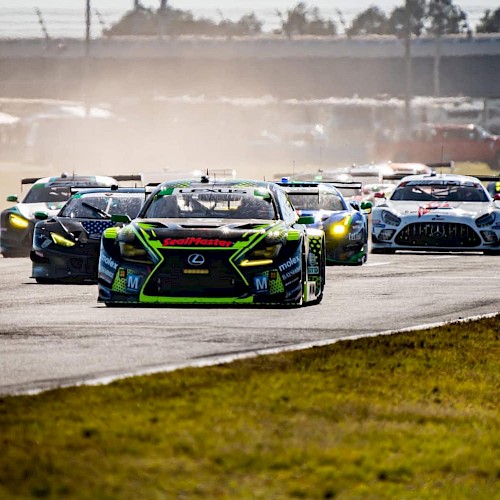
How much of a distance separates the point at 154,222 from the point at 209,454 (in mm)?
8043

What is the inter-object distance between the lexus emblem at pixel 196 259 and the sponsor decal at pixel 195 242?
0.31 feet

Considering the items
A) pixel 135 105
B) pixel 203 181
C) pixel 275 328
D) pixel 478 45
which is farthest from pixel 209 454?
pixel 478 45

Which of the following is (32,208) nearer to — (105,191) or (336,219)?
(105,191)

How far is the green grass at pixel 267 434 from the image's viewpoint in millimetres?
6836

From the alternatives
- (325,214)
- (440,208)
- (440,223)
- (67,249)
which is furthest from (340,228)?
(67,249)

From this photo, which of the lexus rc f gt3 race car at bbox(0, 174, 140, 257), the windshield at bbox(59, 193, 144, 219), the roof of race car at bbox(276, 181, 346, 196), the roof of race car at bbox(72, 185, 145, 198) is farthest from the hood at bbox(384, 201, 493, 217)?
the windshield at bbox(59, 193, 144, 219)

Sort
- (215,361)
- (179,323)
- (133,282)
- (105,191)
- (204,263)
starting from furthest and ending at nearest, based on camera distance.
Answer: (105,191), (133,282), (204,263), (179,323), (215,361)

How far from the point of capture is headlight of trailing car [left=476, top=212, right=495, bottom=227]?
25430 millimetres

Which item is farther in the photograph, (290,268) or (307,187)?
(307,187)

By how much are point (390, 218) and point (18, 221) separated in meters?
5.70

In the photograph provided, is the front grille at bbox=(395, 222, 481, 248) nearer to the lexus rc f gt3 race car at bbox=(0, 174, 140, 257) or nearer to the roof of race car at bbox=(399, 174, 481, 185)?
the roof of race car at bbox=(399, 174, 481, 185)

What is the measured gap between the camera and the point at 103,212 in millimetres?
19469

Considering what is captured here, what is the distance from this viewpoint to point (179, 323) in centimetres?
1377

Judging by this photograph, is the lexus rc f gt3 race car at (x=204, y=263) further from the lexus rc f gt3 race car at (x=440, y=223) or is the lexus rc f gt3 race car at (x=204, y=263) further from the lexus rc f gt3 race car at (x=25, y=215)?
the lexus rc f gt3 race car at (x=440, y=223)
